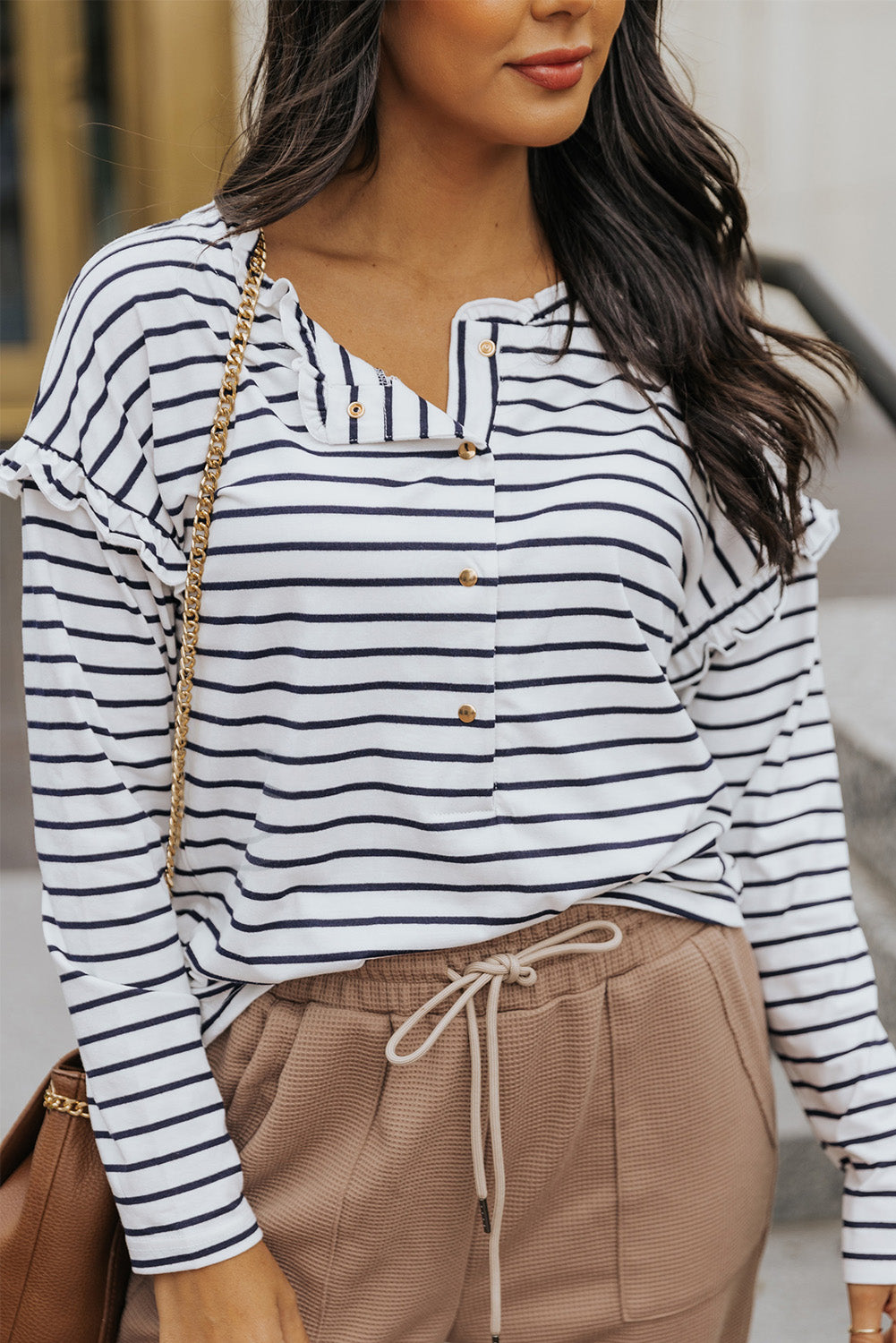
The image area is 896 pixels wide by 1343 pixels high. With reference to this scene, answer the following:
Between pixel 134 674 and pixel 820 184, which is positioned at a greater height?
pixel 820 184

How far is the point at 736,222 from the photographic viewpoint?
61.7 inches

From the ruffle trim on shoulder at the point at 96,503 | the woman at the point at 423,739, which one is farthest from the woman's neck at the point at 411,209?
the ruffle trim on shoulder at the point at 96,503

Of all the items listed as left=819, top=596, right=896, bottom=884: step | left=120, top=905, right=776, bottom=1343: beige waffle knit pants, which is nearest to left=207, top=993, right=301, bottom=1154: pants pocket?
left=120, top=905, right=776, bottom=1343: beige waffle knit pants

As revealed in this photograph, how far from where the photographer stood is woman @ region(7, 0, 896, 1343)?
1205 mm

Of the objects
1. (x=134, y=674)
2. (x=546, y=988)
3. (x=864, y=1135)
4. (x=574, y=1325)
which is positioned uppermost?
(x=134, y=674)

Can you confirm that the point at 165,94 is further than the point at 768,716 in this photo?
Yes

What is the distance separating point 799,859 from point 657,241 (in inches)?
26.2

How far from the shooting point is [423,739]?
4.08ft

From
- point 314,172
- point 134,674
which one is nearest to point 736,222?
point 314,172

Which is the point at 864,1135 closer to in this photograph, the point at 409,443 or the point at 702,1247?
the point at 702,1247

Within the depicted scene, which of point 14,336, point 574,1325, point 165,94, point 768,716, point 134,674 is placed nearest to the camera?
point 134,674

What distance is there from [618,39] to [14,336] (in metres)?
6.50

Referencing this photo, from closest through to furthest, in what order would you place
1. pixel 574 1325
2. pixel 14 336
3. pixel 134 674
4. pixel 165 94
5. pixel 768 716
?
pixel 134 674 < pixel 574 1325 < pixel 768 716 < pixel 165 94 < pixel 14 336

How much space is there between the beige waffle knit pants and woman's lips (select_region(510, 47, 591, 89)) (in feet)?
2.39
